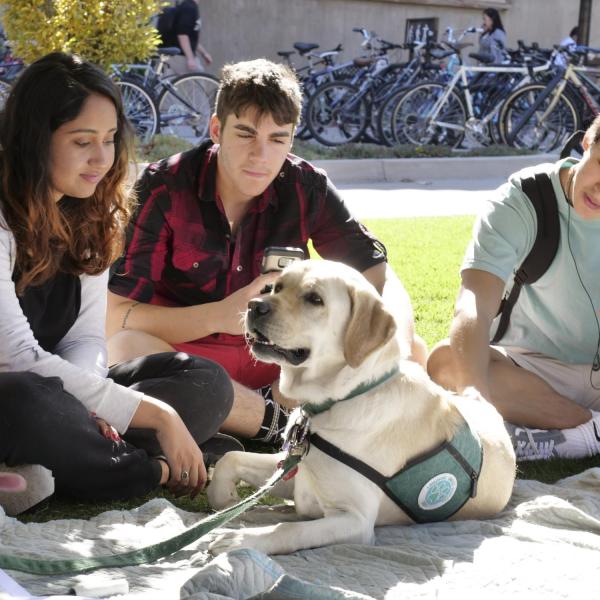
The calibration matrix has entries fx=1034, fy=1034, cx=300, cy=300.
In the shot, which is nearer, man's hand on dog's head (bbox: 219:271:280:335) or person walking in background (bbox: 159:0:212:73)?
man's hand on dog's head (bbox: 219:271:280:335)

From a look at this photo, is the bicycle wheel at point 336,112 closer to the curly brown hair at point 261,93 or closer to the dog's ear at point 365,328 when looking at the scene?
the curly brown hair at point 261,93

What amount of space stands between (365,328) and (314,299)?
19 centimetres

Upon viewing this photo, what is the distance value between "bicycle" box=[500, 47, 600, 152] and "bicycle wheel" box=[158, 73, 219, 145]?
13.9 feet

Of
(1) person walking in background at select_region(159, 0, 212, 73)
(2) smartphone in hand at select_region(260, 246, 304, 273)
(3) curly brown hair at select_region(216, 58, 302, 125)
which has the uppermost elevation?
(1) person walking in background at select_region(159, 0, 212, 73)

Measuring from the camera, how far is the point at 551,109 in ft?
48.0

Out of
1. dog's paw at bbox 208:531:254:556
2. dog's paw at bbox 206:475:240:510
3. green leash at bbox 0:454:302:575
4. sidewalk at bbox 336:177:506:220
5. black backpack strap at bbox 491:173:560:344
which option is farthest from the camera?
sidewalk at bbox 336:177:506:220

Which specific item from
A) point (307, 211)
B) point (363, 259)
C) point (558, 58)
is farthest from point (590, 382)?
point (558, 58)

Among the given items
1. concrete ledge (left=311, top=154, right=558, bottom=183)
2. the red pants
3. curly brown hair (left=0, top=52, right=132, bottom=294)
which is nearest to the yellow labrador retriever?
curly brown hair (left=0, top=52, right=132, bottom=294)

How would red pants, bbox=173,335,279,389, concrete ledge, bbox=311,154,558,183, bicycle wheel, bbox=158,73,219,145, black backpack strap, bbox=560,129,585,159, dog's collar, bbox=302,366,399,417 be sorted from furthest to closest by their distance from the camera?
bicycle wheel, bbox=158,73,219,145 → concrete ledge, bbox=311,154,558,183 → black backpack strap, bbox=560,129,585,159 → red pants, bbox=173,335,279,389 → dog's collar, bbox=302,366,399,417

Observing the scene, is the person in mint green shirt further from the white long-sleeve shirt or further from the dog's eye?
the white long-sleeve shirt

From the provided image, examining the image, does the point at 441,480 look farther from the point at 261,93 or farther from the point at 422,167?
the point at 422,167

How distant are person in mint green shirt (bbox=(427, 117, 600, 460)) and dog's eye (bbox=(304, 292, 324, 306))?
108cm

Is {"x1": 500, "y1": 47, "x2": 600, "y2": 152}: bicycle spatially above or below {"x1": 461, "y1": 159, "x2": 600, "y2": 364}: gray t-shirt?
above

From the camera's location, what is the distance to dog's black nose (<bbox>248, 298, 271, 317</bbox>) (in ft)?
10.4
